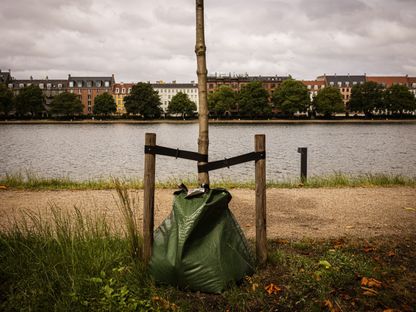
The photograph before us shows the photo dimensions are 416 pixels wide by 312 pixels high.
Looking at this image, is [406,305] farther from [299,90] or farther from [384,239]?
[299,90]

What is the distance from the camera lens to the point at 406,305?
3.26m

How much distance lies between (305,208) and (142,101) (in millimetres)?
95229

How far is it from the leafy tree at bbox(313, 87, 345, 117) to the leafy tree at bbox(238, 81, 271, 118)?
13.1m

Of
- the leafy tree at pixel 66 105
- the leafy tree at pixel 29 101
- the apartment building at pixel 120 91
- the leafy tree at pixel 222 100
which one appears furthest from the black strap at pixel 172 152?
the apartment building at pixel 120 91

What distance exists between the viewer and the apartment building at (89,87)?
5527 inches

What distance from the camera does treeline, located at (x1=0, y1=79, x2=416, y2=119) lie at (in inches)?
3816

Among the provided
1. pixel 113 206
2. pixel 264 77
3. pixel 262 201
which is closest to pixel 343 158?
pixel 113 206

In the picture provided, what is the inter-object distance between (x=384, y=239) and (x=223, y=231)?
2775 millimetres

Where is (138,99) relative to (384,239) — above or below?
above

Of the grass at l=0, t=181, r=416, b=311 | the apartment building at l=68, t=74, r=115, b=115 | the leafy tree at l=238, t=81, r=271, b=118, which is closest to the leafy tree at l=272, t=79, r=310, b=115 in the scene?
the leafy tree at l=238, t=81, r=271, b=118

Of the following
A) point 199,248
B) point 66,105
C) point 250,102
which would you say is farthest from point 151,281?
point 66,105

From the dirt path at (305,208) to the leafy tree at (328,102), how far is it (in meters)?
91.0

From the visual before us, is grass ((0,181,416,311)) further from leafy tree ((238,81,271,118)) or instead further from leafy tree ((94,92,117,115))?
leafy tree ((94,92,117,115))

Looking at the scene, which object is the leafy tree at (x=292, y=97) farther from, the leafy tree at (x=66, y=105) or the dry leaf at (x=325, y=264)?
the dry leaf at (x=325, y=264)
